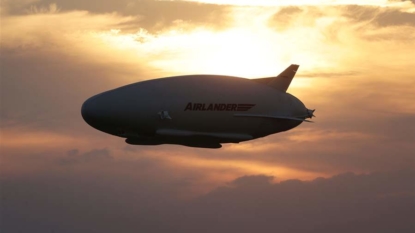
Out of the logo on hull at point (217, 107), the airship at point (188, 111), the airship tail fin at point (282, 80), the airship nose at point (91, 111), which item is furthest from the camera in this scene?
the airship tail fin at point (282, 80)

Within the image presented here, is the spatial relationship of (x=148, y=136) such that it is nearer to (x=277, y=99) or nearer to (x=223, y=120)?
(x=223, y=120)

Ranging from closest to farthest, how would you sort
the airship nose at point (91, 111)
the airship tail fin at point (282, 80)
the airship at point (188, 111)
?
1. the airship at point (188, 111)
2. the airship nose at point (91, 111)
3. the airship tail fin at point (282, 80)

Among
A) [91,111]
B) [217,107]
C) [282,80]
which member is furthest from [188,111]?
[282,80]

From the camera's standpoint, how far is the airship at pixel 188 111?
460 feet

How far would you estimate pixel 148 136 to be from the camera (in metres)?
144

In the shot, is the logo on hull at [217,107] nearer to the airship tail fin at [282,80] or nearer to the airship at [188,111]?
the airship at [188,111]

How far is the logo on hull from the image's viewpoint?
141750 mm

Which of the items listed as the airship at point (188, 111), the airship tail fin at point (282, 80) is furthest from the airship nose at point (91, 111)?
the airship tail fin at point (282, 80)

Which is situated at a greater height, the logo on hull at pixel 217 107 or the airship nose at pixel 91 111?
the logo on hull at pixel 217 107

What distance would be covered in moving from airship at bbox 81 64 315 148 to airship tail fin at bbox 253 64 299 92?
64.2 inches

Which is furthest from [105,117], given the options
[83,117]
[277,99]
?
[277,99]

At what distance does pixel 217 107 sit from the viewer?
144 m

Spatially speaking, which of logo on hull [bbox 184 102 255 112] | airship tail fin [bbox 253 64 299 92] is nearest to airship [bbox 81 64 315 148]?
logo on hull [bbox 184 102 255 112]

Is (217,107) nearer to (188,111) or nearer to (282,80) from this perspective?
(188,111)
